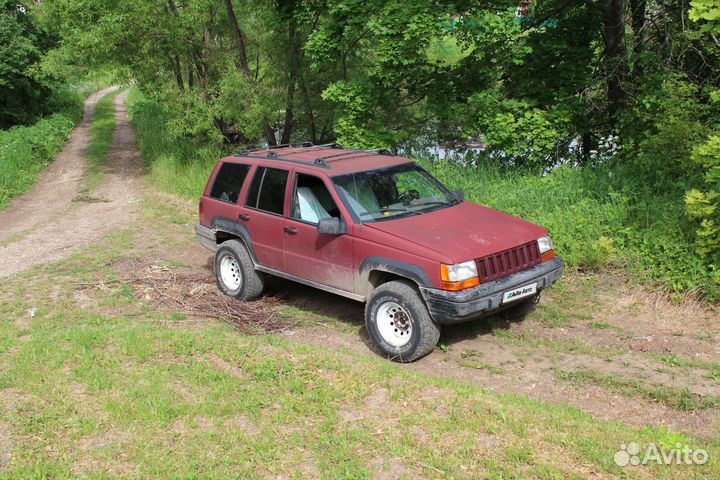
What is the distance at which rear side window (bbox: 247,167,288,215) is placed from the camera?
25.8 ft

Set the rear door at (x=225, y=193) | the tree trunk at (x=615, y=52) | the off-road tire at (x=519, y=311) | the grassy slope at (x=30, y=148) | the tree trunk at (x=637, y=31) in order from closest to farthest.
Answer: the off-road tire at (x=519, y=311), the rear door at (x=225, y=193), the tree trunk at (x=637, y=31), the tree trunk at (x=615, y=52), the grassy slope at (x=30, y=148)

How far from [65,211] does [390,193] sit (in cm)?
1071

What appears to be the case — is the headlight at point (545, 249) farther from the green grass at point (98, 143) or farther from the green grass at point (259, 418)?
the green grass at point (98, 143)

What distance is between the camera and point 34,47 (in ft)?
93.9

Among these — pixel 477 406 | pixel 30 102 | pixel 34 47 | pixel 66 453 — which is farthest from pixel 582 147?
pixel 30 102

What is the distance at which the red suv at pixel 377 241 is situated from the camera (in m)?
6.31

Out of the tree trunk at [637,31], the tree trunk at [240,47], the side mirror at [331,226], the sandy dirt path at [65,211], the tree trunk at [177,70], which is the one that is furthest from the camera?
the tree trunk at [177,70]

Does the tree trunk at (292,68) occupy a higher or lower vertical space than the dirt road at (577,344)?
higher

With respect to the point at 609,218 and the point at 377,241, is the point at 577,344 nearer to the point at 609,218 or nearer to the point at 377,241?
the point at 377,241

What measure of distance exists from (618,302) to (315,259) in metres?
3.67

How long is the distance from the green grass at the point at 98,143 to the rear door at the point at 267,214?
422 inches

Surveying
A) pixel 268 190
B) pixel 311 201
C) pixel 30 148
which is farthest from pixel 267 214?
pixel 30 148

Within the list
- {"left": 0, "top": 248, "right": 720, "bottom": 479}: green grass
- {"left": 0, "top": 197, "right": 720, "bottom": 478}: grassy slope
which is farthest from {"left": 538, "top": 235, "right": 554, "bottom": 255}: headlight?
{"left": 0, "top": 197, "right": 720, "bottom": 478}: grassy slope

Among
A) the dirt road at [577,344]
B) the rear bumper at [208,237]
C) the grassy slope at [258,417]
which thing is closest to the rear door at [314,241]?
the dirt road at [577,344]
